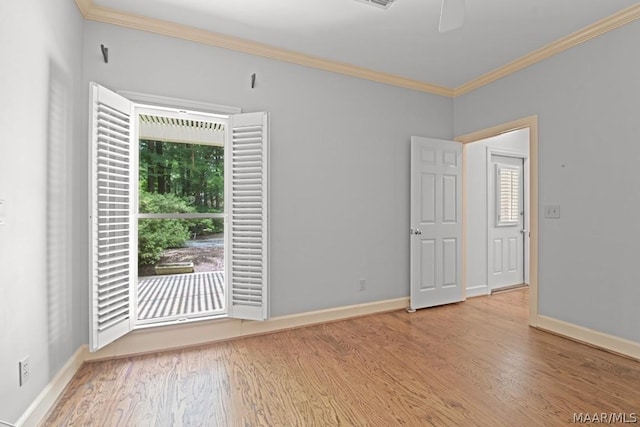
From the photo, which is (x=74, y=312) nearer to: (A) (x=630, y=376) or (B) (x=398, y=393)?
(B) (x=398, y=393)

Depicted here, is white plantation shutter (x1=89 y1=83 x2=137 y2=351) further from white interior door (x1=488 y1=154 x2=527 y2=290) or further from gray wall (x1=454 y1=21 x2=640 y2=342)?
white interior door (x1=488 y1=154 x2=527 y2=290)

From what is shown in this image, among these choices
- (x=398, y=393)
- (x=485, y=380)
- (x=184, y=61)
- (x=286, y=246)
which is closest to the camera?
(x=398, y=393)

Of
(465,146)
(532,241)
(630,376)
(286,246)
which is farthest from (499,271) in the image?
Result: (286,246)

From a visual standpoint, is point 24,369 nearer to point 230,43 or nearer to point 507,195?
point 230,43

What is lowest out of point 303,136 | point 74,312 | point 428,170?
point 74,312

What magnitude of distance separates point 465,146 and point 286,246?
276 cm

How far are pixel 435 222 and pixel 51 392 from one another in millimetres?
3726

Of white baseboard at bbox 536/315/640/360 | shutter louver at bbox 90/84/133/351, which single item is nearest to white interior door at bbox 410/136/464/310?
white baseboard at bbox 536/315/640/360

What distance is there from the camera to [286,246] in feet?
10.0

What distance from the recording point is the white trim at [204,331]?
2475 mm

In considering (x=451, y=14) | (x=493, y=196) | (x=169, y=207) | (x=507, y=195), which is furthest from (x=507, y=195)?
(x=169, y=207)

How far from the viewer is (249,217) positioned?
2.80 meters

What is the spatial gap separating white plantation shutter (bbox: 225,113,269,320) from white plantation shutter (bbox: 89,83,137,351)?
823 millimetres

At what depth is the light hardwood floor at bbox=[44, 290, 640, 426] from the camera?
1.74 m
